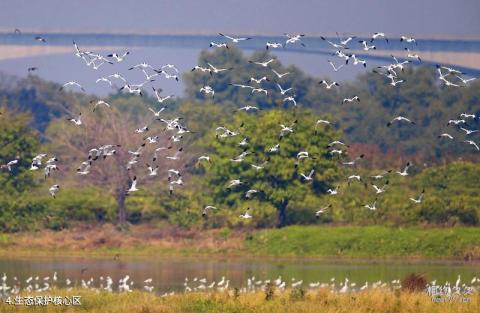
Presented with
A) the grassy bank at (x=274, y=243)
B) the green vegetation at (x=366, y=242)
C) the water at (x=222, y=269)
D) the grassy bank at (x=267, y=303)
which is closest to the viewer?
the grassy bank at (x=267, y=303)

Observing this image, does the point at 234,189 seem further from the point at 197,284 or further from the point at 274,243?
the point at 197,284

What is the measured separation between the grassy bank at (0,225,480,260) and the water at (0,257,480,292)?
2.14 metres

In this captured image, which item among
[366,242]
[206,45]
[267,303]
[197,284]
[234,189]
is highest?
[206,45]

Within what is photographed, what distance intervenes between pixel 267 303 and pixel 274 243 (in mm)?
28454

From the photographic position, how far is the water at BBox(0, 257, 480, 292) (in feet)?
165

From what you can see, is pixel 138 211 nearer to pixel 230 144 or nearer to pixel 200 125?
pixel 230 144

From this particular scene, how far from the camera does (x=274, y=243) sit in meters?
65.2

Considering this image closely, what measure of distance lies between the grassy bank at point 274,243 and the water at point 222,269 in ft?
7.03

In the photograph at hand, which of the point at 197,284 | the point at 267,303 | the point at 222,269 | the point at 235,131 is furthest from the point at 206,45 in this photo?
the point at 267,303

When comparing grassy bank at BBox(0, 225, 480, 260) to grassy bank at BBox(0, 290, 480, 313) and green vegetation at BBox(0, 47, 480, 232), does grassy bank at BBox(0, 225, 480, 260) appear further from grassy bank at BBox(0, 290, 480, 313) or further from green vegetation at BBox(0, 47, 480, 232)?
grassy bank at BBox(0, 290, 480, 313)

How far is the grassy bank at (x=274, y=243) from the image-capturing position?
63125 mm

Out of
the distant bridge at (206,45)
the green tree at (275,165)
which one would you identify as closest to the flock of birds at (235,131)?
the green tree at (275,165)

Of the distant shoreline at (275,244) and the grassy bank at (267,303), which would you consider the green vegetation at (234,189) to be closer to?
the distant shoreline at (275,244)

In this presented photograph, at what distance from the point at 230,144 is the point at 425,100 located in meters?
51.6
